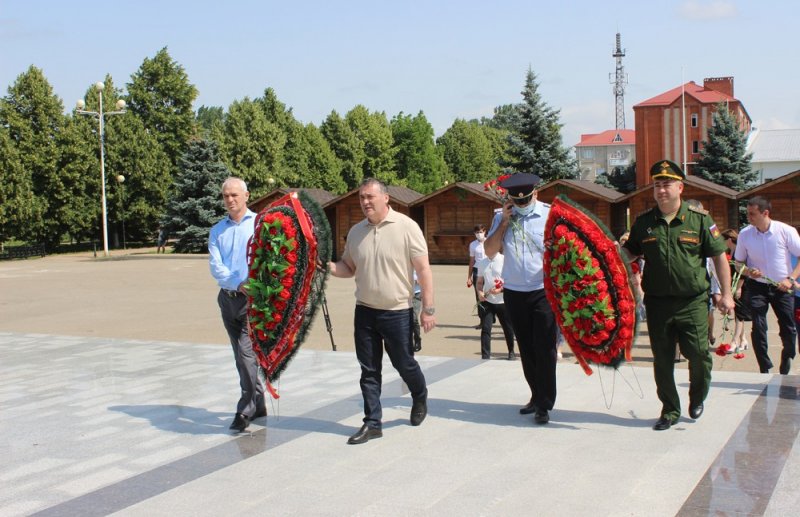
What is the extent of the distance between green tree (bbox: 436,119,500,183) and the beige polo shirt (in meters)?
89.3

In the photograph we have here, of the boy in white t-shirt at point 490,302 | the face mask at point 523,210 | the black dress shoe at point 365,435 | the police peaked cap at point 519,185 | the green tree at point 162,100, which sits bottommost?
the black dress shoe at point 365,435

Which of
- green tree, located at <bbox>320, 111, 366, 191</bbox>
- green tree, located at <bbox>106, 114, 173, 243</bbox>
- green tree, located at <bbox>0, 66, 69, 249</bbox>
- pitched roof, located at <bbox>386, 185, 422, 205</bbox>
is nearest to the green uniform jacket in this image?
pitched roof, located at <bbox>386, 185, 422, 205</bbox>

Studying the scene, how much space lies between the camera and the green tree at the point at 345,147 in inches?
2820

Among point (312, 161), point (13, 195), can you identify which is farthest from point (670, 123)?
point (13, 195)

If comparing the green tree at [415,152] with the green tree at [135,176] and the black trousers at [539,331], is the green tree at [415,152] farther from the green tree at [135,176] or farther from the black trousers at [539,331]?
the black trousers at [539,331]

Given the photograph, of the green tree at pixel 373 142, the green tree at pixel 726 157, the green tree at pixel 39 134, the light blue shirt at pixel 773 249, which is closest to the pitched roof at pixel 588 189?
the green tree at pixel 726 157

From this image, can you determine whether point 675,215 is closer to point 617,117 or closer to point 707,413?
point 707,413

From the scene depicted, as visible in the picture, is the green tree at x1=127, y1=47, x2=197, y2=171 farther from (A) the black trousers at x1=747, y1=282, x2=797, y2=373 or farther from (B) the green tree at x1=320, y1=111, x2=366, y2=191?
(A) the black trousers at x1=747, y1=282, x2=797, y2=373

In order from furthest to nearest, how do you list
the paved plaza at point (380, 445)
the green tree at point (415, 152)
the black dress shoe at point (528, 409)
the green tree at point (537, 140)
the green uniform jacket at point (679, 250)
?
the green tree at point (415, 152) < the green tree at point (537, 140) < the black dress shoe at point (528, 409) < the green uniform jacket at point (679, 250) < the paved plaza at point (380, 445)

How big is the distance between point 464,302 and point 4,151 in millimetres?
38966

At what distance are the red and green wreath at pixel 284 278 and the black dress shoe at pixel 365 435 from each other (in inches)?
29.0

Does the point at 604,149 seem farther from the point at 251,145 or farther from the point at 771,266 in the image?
the point at 771,266

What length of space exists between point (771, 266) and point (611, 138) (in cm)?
13003

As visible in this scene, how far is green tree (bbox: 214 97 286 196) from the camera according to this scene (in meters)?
60.4
